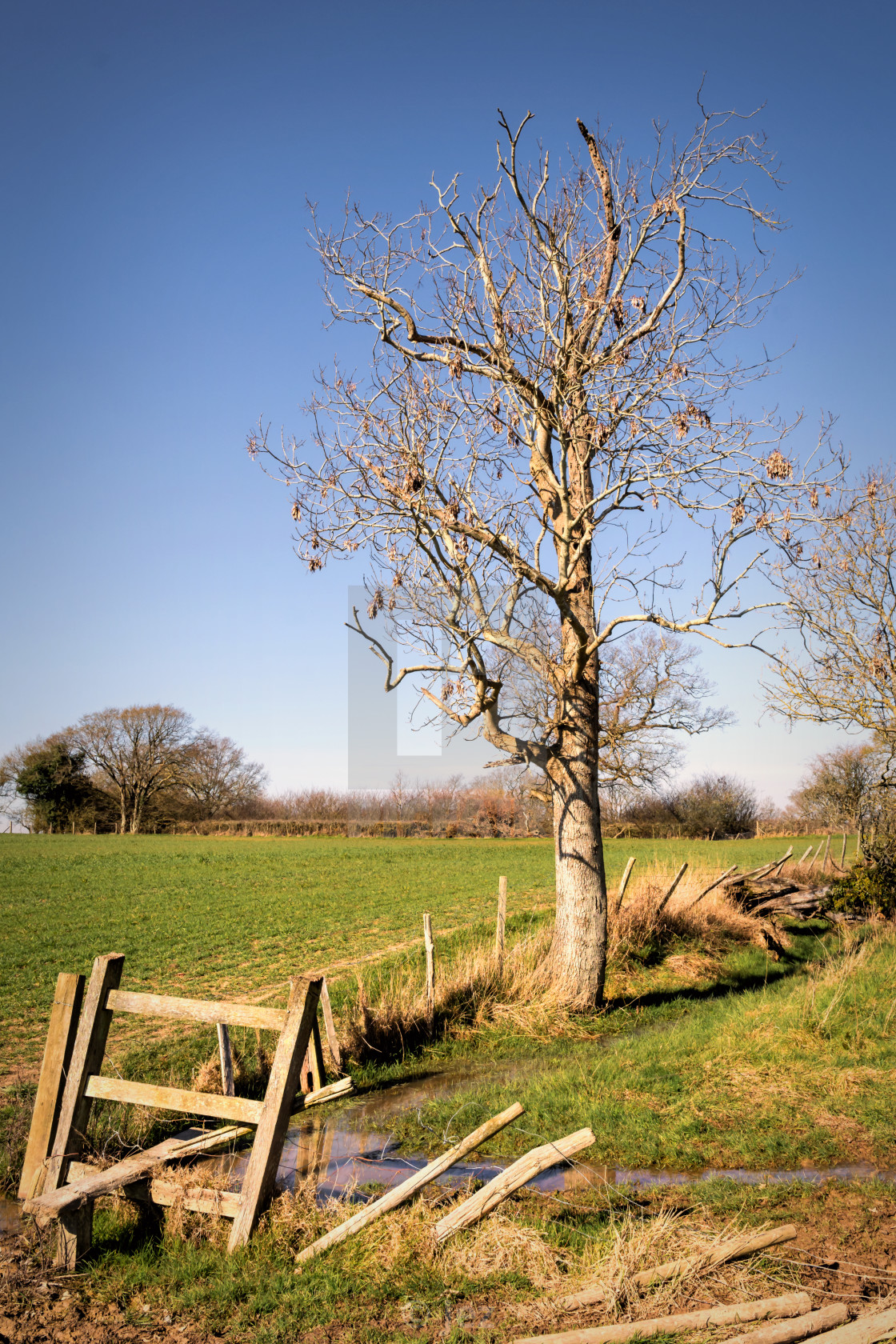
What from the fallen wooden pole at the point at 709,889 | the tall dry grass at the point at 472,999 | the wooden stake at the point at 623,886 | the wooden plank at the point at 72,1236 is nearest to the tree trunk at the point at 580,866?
the tall dry grass at the point at 472,999

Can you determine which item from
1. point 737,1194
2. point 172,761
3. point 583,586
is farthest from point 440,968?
point 172,761

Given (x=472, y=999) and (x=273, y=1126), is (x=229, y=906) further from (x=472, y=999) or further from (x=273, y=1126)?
(x=273, y=1126)

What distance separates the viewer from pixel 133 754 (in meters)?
77.2

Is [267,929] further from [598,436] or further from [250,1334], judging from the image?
[250,1334]

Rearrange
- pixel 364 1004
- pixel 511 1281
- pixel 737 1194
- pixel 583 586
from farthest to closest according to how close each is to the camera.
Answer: pixel 583 586, pixel 364 1004, pixel 737 1194, pixel 511 1281

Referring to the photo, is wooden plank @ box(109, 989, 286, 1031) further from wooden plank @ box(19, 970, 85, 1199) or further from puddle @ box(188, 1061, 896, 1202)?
puddle @ box(188, 1061, 896, 1202)

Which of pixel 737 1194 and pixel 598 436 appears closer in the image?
pixel 737 1194

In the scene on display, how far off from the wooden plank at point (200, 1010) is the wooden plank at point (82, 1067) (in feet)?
0.39

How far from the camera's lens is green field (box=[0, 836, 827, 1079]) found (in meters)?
14.9

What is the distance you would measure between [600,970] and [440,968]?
2390 mm

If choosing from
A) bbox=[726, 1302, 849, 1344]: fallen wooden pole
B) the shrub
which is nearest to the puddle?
bbox=[726, 1302, 849, 1344]: fallen wooden pole

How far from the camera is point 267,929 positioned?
19828 millimetres

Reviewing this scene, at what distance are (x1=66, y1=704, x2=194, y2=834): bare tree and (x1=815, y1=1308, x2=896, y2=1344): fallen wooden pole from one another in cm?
7768

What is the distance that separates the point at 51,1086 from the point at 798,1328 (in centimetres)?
494
